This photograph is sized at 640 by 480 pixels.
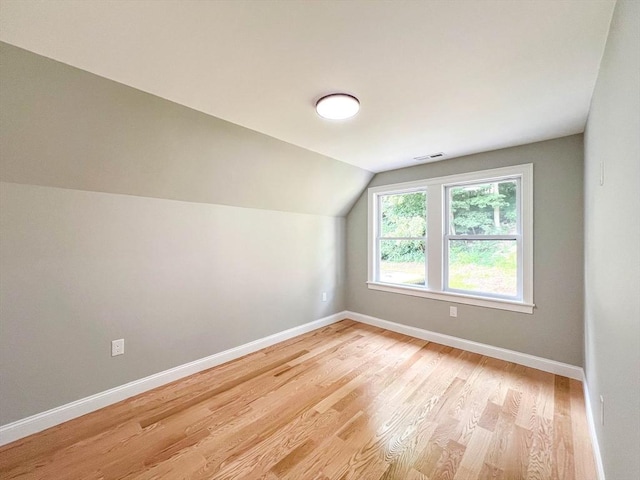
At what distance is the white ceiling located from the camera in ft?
3.77

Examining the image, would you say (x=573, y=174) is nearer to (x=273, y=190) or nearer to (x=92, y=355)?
(x=273, y=190)

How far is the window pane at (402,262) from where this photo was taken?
3650 mm

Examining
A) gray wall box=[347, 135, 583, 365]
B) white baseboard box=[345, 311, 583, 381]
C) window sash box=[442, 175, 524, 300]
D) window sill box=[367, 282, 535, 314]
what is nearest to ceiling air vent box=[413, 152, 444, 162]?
gray wall box=[347, 135, 583, 365]

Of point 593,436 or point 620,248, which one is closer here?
point 620,248

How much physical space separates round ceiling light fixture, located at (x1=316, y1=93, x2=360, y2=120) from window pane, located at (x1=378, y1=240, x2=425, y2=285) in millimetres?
2251

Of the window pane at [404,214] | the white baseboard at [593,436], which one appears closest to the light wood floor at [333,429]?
the white baseboard at [593,436]

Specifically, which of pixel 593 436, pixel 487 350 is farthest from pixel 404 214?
pixel 593 436

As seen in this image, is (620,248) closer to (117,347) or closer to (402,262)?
(402,262)

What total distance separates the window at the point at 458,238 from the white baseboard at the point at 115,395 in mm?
1995

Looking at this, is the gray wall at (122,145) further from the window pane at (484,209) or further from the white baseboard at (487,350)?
the white baseboard at (487,350)

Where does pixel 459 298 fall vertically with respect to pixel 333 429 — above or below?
above

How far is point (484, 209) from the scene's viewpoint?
122 inches

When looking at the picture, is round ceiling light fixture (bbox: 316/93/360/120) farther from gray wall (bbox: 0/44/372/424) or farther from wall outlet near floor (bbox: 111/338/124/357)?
wall outlet near floor (bbox: 111/338/124/357)

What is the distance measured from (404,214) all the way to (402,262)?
0.69m
